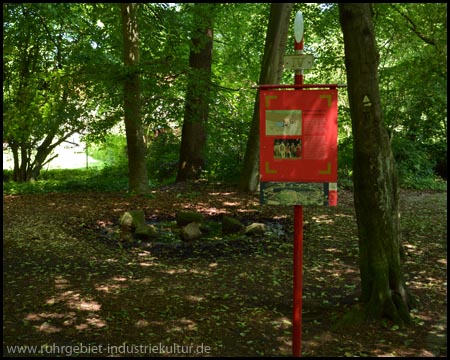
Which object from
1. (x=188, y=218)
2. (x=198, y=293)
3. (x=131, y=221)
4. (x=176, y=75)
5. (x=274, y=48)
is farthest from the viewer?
(x=274, y=48)

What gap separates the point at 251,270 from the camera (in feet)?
21.7

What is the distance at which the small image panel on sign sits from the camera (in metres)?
3.85

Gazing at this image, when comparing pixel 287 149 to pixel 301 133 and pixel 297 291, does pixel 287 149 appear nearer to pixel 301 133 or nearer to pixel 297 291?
pixel 301 133

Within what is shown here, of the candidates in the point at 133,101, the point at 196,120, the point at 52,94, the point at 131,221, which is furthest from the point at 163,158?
the point at 131,221

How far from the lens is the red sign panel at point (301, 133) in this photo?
151 inches

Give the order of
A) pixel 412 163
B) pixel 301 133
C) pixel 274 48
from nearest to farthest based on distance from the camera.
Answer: pixel 301 133, pixel 274 48, pixel 412 163

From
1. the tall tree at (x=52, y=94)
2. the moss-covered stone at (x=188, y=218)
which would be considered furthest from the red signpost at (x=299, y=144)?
the tall tree at (x=52, y=94)

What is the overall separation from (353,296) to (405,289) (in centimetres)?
69

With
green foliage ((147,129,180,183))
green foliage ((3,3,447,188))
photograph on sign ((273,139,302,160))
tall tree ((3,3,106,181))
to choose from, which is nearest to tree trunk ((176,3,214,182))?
green foliage ((3,3,447,188))

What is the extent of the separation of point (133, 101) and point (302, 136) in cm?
805

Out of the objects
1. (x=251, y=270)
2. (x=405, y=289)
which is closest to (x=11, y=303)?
(x=251, y=270)

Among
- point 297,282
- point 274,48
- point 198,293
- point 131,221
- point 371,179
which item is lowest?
point 198,293

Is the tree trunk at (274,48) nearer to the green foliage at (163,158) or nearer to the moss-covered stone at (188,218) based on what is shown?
the moss-covered stone at (188,218)

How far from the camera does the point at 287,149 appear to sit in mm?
3873
